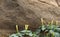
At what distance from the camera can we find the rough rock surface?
2631 mm

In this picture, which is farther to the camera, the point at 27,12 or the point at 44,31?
the point at 27,12

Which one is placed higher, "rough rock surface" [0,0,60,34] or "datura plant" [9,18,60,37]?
"rough rock surface" [0,0,60,34]

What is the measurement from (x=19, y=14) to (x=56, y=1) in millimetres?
506

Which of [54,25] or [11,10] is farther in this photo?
[11,10]

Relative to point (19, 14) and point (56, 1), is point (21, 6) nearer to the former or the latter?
point (19, 14)

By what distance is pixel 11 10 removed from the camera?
2.69 meters

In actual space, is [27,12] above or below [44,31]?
above

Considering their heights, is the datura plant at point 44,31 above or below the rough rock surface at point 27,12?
below

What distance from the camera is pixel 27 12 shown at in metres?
2.64

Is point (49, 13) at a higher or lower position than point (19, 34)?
higher

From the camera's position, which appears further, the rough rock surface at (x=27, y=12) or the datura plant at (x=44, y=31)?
the rough rock surface at (x=27, y=12)

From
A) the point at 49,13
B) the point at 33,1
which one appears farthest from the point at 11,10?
the point at 49,13

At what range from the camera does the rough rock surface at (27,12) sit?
2631mm

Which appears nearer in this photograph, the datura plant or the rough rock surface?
the datura plant
